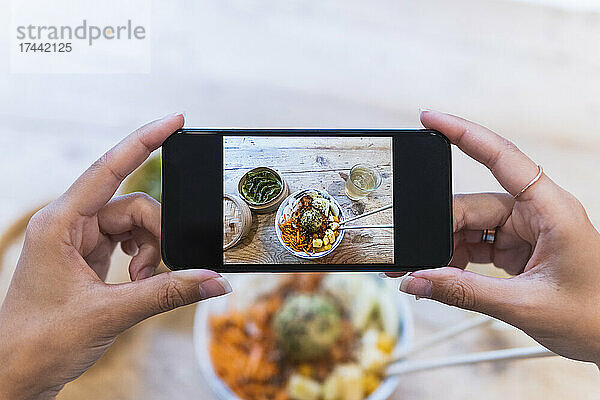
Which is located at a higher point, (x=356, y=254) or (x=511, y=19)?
(x=511, y=19)

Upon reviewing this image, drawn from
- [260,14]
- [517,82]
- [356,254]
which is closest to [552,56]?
[517,82]

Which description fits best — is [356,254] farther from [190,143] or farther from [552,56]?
[552,56]

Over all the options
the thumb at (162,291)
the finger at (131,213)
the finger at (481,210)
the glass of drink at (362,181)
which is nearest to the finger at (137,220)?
the finger at (131,213)

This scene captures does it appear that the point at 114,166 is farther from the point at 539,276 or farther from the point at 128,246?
the point at 539,276

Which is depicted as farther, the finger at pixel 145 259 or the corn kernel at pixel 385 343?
the corn kernel at pixel 385 343

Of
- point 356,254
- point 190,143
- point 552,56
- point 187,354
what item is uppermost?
point 552,56

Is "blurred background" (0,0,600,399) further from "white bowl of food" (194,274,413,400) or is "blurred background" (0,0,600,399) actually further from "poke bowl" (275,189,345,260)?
"poke bowl" (275,189,345,260)

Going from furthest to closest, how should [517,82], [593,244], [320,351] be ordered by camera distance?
[517,82] → [320,351] → [593,244]

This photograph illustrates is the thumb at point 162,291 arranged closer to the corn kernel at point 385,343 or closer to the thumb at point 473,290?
the thumb at point 473,290
